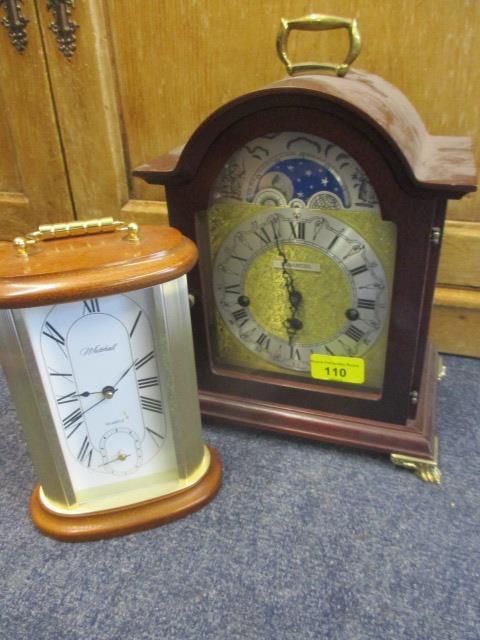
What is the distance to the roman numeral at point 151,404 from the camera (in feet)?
2.27

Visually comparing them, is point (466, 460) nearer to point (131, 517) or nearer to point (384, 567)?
point (384, 567)

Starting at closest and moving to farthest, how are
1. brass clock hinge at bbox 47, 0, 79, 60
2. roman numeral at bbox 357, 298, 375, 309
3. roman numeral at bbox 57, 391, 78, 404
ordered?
roman numeral at bbox 57, 391, 78, 404 < roman numeral at bbox 357, 298, 375, 309 < brass clock hinge at bbox 47, 0, 79, 60

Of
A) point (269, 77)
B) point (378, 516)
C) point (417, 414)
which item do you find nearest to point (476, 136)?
point (269, 77)

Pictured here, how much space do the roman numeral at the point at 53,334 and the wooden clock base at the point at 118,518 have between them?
0.82 feet

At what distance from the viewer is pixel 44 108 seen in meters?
1.09

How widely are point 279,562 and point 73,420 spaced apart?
319mm

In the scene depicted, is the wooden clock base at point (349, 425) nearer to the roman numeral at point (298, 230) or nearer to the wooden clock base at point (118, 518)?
the wooden clock base at point (118, 518)

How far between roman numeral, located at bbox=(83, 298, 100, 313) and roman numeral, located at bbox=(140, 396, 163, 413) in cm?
14

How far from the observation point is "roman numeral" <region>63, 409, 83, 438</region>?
668mm

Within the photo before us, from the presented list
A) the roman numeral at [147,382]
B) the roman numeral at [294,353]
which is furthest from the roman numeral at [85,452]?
the roman numeral at [294,353]

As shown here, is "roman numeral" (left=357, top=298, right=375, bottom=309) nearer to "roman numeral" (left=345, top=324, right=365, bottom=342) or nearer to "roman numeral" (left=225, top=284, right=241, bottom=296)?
"roman numeral" (left=345, top=324, right=365, bottom=342)

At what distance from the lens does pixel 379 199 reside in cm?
67

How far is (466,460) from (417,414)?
0.11 metres

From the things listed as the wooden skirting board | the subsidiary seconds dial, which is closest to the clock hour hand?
the subsidiary seconds dial
